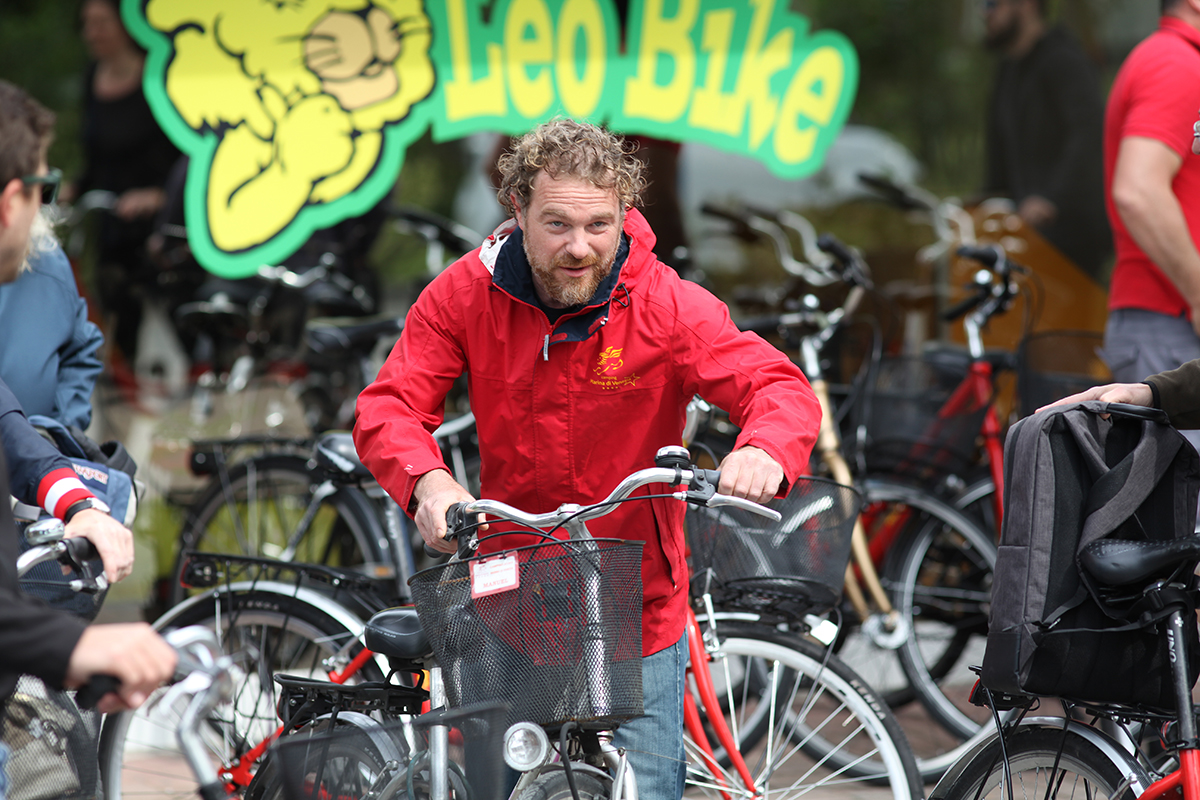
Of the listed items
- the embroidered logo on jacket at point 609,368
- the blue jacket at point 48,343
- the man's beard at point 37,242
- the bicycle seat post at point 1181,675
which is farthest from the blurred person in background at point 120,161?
the bicycle seat post at point 1181,675

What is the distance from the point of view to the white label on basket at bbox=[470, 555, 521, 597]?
209 cm

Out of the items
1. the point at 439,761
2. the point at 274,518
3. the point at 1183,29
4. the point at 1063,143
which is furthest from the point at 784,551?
the point at 1063,143

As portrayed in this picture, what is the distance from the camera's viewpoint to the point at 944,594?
174 inches

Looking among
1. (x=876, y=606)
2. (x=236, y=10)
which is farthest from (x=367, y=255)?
(x=876, y=606)

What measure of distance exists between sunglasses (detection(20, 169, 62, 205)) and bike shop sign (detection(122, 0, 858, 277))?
2155mm

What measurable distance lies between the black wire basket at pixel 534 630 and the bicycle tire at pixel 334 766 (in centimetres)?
19

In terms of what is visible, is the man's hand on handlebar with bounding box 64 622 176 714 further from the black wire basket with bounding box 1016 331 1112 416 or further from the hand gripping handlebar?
the black wire basket with bounding box 1016 331 1112 416

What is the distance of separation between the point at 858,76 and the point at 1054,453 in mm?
3608

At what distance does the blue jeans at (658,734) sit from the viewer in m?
2.55

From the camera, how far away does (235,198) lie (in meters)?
5.07

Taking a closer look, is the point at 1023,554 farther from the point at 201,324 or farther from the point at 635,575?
the point at 201,324

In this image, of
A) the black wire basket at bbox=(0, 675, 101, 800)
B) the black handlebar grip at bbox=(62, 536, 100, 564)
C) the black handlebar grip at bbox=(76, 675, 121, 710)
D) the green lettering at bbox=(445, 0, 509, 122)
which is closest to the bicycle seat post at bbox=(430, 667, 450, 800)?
the black handlebar grip at bbox=(76, 675, 121, 710)

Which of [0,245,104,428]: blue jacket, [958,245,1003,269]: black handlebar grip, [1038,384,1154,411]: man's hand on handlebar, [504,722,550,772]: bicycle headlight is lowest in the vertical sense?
[504,722,550,772]: bicycle headlight

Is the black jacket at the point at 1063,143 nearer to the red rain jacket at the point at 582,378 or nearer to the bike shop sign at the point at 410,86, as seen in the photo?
the bike shop sign at the point at 410,86
